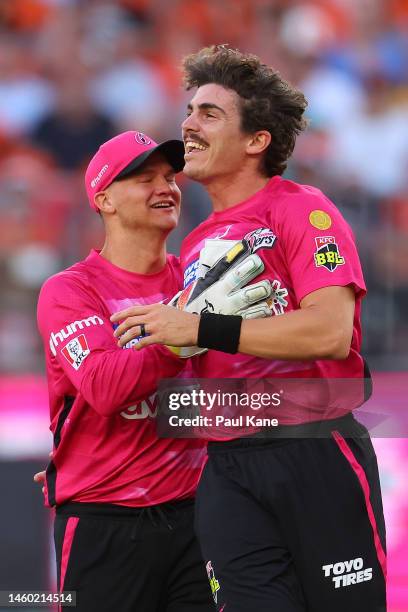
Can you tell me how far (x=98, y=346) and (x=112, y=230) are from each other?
56cm

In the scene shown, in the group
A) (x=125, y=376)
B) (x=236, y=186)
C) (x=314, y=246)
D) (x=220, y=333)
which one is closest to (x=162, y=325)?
(x=220, y=333)

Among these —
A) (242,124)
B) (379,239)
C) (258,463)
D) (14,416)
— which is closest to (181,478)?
(258,463)

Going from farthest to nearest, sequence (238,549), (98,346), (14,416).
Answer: (14,416), (98,346), (238,549)

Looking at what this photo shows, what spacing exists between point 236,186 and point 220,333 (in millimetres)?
649

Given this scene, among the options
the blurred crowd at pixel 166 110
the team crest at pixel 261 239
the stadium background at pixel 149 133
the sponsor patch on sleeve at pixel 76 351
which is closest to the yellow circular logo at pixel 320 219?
the team crest at pixel 261 239

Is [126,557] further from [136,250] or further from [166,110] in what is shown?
[166,110]

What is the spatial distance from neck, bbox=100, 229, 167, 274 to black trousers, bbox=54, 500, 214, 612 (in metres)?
0.83

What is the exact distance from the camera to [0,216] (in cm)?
596

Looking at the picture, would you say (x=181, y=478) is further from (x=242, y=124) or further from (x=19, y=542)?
(x=19, y=542)

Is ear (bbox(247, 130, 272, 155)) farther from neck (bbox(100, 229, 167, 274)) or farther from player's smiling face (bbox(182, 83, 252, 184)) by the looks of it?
neck (bbox(100, 229, 167, 274))

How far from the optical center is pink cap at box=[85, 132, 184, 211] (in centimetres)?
372

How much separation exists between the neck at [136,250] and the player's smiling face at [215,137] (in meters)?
0.39

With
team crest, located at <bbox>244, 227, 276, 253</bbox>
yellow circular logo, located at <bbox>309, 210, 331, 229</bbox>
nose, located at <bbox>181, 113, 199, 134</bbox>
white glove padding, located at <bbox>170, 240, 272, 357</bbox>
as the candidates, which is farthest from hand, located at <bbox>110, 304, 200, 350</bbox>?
nose, located at <bbox>181, 113, 199, 134</bbox>

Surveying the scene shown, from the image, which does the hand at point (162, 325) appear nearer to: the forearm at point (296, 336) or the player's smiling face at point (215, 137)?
the forearm at point (296, 336)
